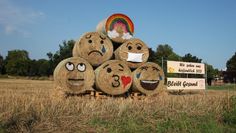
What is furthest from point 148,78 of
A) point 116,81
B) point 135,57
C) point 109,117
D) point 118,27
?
point 109,117

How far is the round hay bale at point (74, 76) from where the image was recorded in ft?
36.6

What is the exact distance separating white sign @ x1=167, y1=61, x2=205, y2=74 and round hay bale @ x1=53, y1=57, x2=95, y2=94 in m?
5.08

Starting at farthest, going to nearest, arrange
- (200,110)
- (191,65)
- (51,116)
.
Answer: (191,65), (200,110), (51,116)

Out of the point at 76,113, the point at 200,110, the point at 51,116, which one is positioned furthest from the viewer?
the point at 200,110

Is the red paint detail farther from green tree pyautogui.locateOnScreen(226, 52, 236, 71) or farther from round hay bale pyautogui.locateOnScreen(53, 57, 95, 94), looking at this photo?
green tree pyautogui.locateOnScreen(226, 52, 236, 71)

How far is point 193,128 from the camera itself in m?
6.46

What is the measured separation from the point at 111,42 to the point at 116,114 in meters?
5.80

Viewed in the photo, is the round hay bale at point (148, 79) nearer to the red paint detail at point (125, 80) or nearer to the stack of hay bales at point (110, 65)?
the stack of hay bales at point (110, 65)

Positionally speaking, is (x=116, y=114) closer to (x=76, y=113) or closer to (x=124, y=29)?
(x=76, y=113)

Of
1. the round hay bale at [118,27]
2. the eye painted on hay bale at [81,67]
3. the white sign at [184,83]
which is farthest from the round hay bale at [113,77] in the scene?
the white sign at [184,83]

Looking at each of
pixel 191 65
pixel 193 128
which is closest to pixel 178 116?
pixel 193 128

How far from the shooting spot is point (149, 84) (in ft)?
41.1

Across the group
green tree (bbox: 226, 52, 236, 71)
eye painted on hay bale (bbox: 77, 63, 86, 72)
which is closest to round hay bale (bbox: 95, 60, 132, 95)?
eye painted on hay bale (bbox: 77, 63, 86, 72)

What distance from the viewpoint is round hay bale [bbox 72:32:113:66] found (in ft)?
38.5
